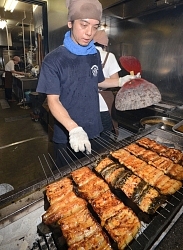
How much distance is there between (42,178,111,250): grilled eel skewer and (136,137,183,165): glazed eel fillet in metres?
1.09

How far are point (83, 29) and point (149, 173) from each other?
1.78 meters

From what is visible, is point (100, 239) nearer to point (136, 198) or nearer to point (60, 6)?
point (136, 198)

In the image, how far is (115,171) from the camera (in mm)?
1702

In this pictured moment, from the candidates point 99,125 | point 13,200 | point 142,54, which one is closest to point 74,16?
point 99,125

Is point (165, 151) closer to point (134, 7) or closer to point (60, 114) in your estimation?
point (60, 114)

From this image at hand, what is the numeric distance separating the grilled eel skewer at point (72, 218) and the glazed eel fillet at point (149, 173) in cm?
64

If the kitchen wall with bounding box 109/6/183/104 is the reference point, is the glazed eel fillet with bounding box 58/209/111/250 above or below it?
below

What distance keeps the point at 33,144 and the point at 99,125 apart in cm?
372

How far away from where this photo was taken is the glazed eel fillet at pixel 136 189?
1368mm

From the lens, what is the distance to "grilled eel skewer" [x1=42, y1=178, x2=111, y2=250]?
3.75ft

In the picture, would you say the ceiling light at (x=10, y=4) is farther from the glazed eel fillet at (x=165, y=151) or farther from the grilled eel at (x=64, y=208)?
the grilled eel at (x=64, y=208)

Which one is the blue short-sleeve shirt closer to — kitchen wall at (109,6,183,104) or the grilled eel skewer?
the grilled eel skewer

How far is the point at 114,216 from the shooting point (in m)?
1.32

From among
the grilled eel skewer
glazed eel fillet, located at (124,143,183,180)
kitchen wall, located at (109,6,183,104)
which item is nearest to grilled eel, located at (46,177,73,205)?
the grilled eel skewer
